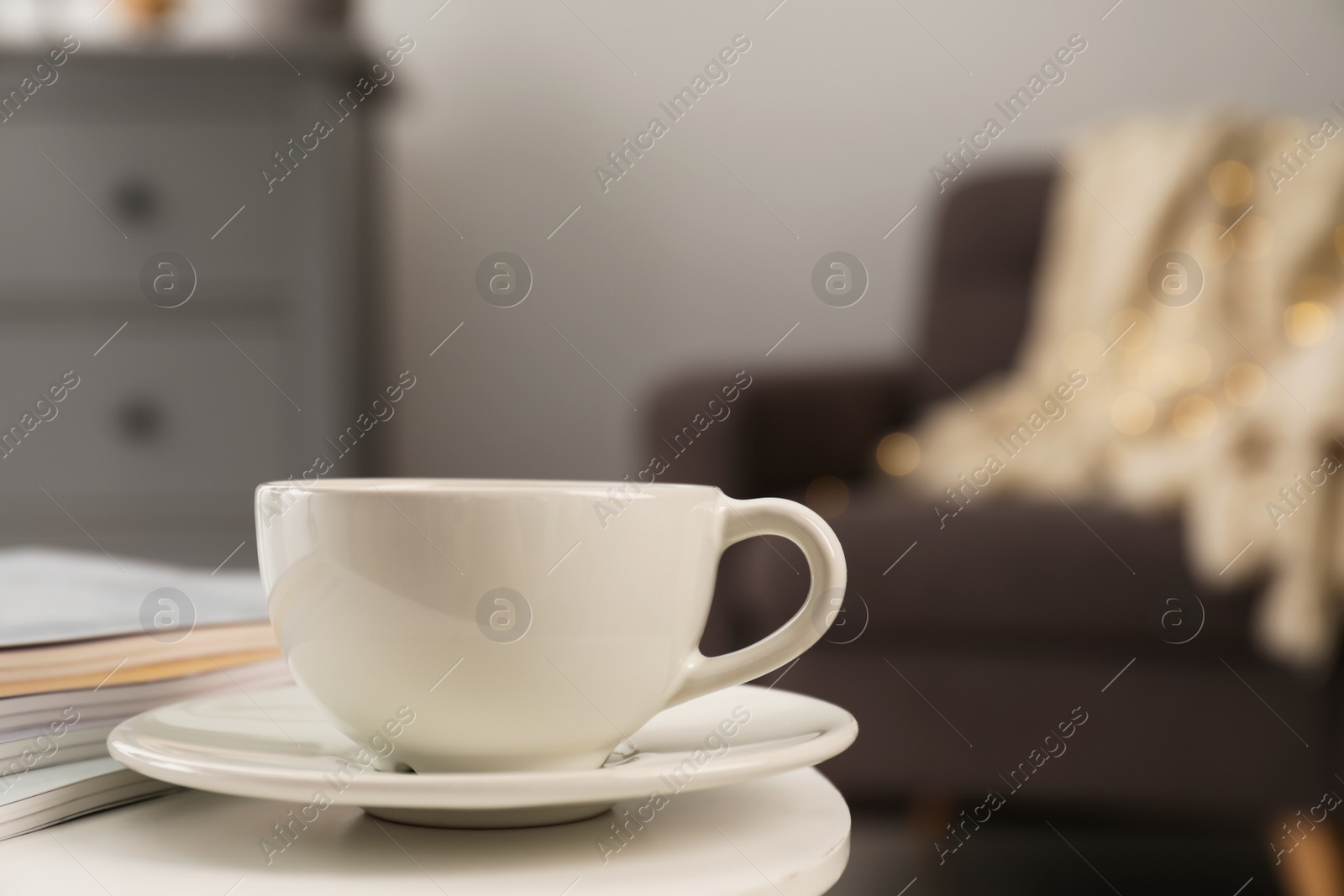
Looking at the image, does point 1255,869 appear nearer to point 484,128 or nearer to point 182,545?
point 182,545

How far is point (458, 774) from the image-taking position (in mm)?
309

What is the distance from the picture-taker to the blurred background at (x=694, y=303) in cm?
124

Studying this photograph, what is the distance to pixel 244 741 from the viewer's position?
0.36 m

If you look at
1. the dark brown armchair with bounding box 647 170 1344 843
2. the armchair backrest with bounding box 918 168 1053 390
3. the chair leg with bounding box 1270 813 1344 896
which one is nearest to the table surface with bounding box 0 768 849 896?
the dark brown armchair with bounding box 647 170 1344 843

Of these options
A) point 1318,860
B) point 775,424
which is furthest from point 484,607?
point 775,424

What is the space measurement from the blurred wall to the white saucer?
193 centimetres

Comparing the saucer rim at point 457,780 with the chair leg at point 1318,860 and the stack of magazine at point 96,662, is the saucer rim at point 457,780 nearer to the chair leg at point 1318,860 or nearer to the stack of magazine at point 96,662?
the stack of magazine at point 96,662

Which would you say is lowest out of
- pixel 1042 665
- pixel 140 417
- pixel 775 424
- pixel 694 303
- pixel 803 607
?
pixel 1042 665

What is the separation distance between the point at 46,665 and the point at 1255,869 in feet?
4.97

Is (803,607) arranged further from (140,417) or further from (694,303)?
(694,303)

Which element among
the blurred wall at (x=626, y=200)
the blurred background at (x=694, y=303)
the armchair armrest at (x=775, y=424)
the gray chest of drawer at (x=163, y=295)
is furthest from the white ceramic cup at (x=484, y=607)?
the blurred wall at (x=626, y=200)

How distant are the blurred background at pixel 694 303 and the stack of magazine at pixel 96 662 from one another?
57 centimetres

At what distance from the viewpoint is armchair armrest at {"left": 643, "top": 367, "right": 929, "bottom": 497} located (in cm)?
146

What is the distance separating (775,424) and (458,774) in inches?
52.8
